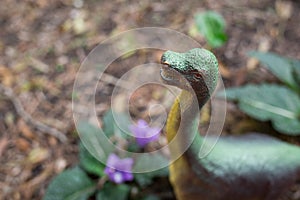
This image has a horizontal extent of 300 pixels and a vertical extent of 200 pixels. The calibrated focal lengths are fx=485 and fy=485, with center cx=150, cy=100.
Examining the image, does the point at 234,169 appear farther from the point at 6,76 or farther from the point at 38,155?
the point at 6,76

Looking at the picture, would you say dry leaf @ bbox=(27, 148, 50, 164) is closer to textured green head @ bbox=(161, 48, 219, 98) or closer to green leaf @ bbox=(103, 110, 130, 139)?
green leaf @ bbox=(103, 110, 130, 139)

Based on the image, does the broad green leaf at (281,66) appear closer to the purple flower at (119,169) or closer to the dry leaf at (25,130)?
the purple flower at (119,169)

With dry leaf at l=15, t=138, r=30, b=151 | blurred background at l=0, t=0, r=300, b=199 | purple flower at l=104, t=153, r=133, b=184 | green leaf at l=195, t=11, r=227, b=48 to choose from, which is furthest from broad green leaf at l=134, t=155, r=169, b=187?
green leaf at l=195, t=11, r=227, b=48

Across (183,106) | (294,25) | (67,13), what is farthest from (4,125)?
(294,25)

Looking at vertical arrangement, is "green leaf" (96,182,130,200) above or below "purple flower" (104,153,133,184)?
below

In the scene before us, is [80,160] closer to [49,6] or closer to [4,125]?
[4,125]

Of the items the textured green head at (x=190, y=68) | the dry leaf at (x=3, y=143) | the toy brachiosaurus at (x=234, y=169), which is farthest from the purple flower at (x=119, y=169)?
the textured green head at (x=190, y=68)

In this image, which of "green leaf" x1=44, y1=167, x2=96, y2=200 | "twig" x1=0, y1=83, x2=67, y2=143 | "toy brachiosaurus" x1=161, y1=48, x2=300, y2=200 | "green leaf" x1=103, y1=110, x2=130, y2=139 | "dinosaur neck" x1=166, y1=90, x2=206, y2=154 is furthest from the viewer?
"twig" x1=0, y1=83, x2=67, y2=143
